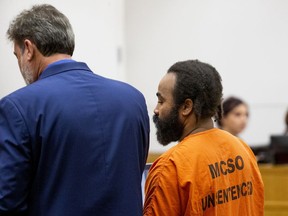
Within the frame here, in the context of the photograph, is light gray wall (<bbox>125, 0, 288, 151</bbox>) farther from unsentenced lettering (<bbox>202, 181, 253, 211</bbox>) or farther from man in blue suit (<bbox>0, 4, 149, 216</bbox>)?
man in blue suit (<bbox>0, 4, 149, 216</bbox>)

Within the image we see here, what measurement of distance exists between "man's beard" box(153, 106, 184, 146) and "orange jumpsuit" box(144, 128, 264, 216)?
6 centimetres

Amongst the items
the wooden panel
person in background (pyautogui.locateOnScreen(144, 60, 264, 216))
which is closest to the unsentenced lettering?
person in background (pyautogui.locateOnScreen(144, 60, 264, 216))

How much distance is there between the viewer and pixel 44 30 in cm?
171

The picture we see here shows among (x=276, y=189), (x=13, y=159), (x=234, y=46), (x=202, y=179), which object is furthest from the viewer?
(x=234, y=46)

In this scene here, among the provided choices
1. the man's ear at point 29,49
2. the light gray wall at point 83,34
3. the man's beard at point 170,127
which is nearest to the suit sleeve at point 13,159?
the man's ear at point 29,49

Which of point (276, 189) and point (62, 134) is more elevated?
point (62, 134)

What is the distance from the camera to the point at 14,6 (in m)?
2.47

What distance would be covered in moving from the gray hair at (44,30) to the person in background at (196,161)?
1.30ft

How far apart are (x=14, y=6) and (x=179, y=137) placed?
3.10ft

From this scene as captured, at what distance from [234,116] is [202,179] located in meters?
2.89

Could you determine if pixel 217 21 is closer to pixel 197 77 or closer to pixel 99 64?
pixel 99 64

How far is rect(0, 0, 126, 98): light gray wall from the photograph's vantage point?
2445 millimetres

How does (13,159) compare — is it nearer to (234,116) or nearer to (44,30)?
(44,30)

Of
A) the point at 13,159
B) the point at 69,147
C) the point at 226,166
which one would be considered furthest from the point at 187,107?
the point at 13,159
